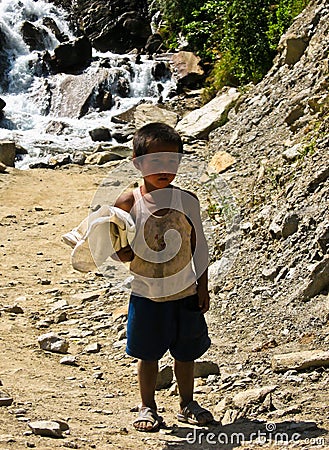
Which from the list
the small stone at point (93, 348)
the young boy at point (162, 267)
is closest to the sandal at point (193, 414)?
the young boy at point (162, 267)

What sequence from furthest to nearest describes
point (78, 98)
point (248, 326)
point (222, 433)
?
point (78, 98) → point (248, 326) → point (222, 433)

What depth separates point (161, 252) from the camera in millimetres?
3730

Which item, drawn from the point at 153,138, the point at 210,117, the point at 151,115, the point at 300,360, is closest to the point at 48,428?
the point at 153,138

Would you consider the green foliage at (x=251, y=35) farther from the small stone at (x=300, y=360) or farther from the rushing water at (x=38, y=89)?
the small stone at (x=300, y=360)

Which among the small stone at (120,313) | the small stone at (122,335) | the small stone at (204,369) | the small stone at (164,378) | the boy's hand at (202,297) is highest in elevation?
the small stone at (120,313)

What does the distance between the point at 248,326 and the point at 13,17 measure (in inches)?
854

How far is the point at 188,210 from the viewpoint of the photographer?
3.80 metres

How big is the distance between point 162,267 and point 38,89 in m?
18.2

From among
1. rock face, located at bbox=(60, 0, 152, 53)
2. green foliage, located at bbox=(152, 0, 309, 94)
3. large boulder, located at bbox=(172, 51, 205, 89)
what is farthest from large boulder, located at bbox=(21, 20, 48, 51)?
green foliage, located at bbox=(152, 0, 309, 94)

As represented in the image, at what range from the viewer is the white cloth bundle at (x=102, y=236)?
11.7 ft

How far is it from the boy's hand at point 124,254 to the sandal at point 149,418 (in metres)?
0.75

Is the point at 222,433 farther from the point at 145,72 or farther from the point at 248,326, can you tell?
the point at 145,72

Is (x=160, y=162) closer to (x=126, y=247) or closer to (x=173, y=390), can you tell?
(x=126, y=247)

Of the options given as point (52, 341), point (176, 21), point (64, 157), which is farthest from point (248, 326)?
point (176, 21)
